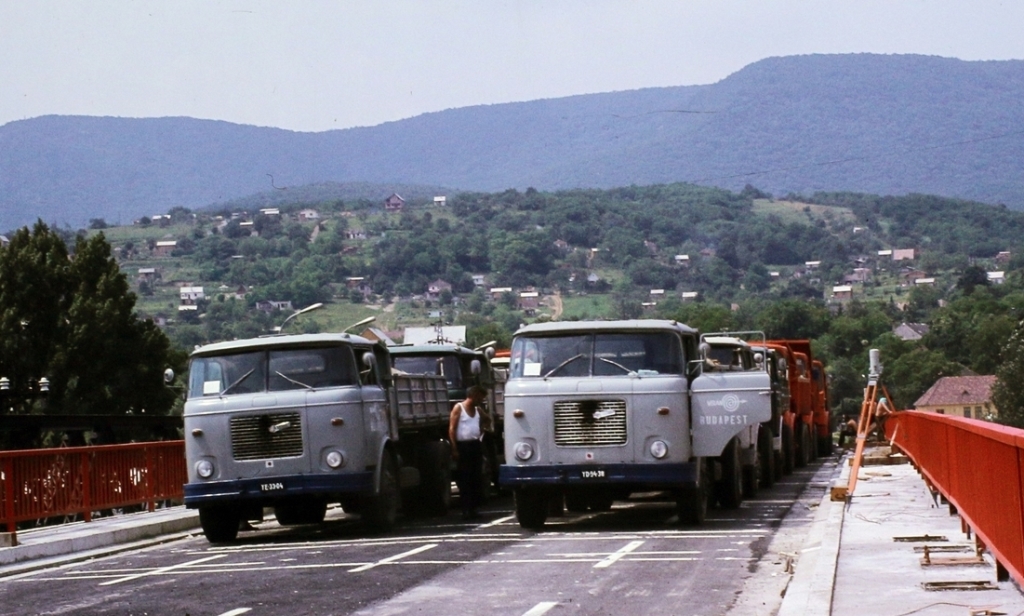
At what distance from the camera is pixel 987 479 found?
12.6 metres

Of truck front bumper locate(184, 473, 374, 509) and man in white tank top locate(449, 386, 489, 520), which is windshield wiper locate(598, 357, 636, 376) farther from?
truck front bumper locate(184, 473, 374, 509)

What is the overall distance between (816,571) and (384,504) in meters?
7.94

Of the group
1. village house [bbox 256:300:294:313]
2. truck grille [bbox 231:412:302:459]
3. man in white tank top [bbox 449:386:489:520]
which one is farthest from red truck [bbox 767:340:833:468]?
village house [bbox 256:300:294:313]

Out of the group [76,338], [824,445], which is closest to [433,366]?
[824,445]

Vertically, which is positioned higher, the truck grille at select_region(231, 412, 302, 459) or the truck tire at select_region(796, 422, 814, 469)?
the truck grille at select_region(231, 412, 302, 459)

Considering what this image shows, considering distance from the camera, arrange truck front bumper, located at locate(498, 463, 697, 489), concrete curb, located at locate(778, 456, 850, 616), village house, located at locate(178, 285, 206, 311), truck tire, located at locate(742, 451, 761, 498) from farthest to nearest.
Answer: village house, located at locate(178, 285, 206, 311)
truck tire, located at locate(742, 451, 761, 498)
truck front bumper, located at locate(498, 463, 697, 489)
concrete curb, located at locate(778, 456, 850, 616)

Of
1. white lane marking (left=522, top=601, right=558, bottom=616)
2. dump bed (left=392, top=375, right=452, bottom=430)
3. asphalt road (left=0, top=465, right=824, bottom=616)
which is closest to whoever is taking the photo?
white lane marking (left=522, top=601, right=558, bottom=616)

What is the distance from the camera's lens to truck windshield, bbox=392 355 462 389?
84.2 feet

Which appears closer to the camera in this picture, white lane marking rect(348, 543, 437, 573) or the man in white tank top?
white lane marking rect(348, 543, 437, 573)

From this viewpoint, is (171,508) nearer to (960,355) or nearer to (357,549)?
(357,549)

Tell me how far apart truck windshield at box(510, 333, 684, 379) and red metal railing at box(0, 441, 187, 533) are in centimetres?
619

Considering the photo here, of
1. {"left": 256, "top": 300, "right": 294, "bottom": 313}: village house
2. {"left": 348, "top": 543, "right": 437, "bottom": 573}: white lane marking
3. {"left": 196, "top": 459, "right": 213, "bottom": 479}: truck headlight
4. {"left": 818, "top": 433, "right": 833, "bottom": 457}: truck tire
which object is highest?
{"left": 256, "top": 300, "right": 294, "bottom": 313}: village house

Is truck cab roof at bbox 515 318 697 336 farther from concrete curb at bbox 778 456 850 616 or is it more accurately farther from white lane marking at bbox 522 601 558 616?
white lane marking at bbox 522 601 558 616

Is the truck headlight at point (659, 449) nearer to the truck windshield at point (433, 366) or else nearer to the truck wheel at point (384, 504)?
the truck wheel at point (384, 504)
